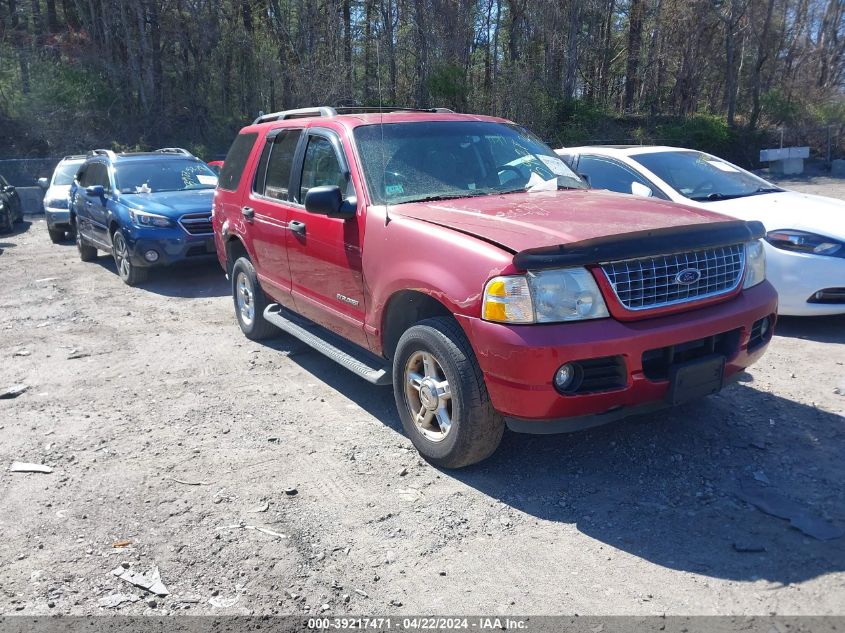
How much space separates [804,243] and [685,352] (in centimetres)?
323

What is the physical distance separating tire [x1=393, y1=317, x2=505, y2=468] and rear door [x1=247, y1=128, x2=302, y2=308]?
1.93 metres

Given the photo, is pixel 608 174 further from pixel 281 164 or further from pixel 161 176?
pixel 161 176

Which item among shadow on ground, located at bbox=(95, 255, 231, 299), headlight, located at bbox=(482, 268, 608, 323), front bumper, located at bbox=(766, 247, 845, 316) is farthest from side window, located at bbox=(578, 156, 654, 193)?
shadow on ground, located at bbox=(95, 255, 231, 299)

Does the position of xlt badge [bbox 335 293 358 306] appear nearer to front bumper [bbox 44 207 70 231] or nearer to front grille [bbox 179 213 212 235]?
front grille [bbox 179 213 212 235]

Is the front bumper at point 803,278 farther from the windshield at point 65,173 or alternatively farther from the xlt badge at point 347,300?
the windshield at point 65,173

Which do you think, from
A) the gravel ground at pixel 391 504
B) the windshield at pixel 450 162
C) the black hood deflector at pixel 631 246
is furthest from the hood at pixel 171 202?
the black hood deflector at pixel 631 246

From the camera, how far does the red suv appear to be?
354 centimetres

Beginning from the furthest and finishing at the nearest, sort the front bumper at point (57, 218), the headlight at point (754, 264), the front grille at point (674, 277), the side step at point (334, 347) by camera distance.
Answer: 1. the front bumper at point (57, 218)
2. the side step at point (334, 347)
3. the headlight at point (754, 264)
4. the front grille at point (674, 277)

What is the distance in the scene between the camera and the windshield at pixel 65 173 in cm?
1525

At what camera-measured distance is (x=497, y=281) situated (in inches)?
140

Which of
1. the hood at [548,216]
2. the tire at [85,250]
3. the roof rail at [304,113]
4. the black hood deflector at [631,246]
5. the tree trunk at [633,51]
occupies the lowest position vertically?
the tire at [85,250]

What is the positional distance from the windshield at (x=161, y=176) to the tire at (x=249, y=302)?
169 inches

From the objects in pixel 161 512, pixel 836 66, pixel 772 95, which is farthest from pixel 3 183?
pixel 836 66

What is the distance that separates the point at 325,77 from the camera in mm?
22516
